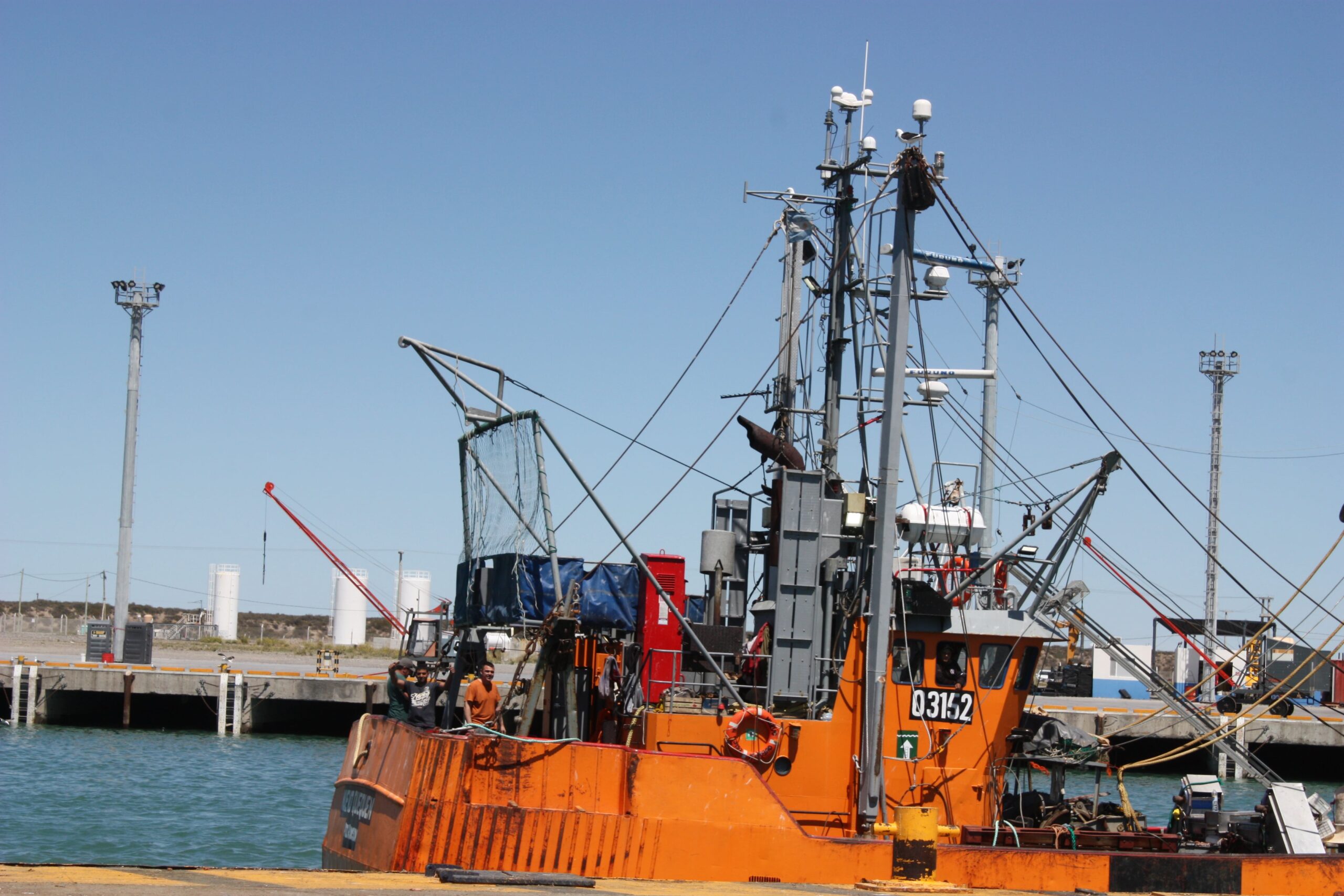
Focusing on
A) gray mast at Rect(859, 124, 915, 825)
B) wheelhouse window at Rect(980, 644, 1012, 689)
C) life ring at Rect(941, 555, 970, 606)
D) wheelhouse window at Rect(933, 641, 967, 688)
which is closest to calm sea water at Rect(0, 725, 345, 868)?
gray mast at Rect(859, 124, 915, 825)

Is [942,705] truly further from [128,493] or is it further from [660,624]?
[128,493]

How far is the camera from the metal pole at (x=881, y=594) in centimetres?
1342

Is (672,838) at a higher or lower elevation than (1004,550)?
lower

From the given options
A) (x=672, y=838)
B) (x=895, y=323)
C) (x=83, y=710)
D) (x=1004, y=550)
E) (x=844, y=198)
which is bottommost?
(x=83, y=710)

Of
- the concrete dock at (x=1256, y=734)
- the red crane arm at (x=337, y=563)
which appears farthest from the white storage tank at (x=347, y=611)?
the concrete dock at (x=1256, y=734)

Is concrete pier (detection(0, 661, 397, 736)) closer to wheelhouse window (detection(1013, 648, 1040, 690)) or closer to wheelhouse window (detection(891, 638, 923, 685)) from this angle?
wheelhouse window (detection(891, 638, 923, 685))

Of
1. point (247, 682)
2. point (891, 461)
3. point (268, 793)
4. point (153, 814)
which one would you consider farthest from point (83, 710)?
point (891, 461)

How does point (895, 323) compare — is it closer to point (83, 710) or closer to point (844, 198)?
point (844, 198)

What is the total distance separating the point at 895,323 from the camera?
1391cm

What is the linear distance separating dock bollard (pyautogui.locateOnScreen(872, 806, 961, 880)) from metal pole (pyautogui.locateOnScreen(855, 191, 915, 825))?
56.6 inches

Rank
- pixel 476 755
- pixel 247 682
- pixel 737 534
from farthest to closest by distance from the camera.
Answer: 1. pixel 247 682
2. pixel 737 534
3. pixel 476 755

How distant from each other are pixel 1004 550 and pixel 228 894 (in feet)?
27.7

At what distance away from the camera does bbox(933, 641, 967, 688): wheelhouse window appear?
47.4 feet

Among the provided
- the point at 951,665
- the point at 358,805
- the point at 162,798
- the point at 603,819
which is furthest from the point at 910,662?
the point at 162,798
